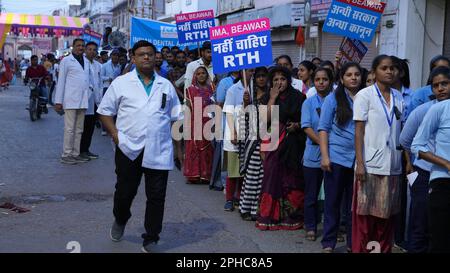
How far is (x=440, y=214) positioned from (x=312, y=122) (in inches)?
78.9

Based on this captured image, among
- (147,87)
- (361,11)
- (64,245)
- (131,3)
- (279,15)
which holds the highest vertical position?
(131,3)

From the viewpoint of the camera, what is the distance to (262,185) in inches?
274

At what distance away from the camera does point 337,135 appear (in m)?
5.89

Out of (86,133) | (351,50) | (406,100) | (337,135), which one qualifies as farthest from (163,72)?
(337,135)

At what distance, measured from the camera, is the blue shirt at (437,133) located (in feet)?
15.4

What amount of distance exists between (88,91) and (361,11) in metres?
4.85

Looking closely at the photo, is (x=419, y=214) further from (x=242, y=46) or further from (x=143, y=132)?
(x=242, y=46)

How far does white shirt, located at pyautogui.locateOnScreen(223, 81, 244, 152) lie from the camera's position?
775cm

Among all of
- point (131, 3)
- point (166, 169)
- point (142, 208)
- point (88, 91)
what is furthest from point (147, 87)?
point (131, 3)

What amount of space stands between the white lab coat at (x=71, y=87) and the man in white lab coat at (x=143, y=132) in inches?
202

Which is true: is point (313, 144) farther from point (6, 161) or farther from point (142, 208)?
point (6, 161)

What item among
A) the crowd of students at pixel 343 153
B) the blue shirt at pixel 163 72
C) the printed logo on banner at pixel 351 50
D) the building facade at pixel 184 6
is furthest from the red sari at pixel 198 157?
the building facade at pixel 184 6

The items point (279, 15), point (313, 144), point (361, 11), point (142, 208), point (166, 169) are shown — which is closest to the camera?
point (166, 169)

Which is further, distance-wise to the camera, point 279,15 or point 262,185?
point 279,15
